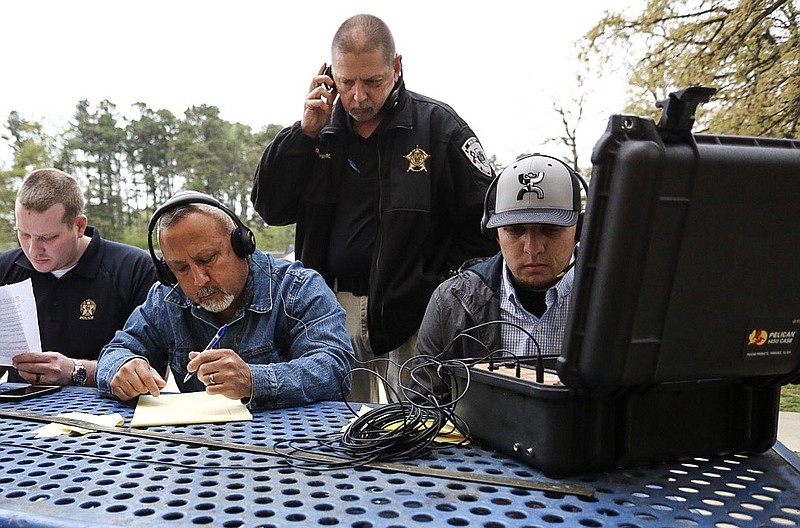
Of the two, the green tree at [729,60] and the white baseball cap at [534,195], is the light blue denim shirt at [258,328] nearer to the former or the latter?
the white baseball cap at [534,195]

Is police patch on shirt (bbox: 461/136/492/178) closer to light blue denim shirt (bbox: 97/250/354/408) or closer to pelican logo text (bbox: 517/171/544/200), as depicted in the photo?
pelican logo text (bbox: 517/171/544/200)

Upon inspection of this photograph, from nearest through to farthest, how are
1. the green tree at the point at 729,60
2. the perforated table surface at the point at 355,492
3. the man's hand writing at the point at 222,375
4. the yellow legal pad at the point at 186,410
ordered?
the perforated table surface at the point at 355,492 → the yellow legal pad at the point at 186,410 → the man's hand writing at the point at 222,375 → the green tree at the point at 729,60

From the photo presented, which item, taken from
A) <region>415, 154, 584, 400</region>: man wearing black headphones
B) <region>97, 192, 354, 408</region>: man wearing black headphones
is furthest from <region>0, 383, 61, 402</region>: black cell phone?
<region>415, 154, 584, 400</region>: man wearing black headphones

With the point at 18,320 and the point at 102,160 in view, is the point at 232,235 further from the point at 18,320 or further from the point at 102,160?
the point at 102,160

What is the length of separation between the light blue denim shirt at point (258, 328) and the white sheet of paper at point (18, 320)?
0.36m

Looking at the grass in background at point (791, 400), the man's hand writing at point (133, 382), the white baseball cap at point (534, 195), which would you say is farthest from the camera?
the grass in background at point (791, 400)

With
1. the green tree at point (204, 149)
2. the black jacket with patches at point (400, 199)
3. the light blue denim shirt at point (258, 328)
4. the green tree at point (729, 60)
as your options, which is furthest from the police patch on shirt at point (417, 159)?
the green tree at point (204, 149)

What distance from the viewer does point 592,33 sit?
7371mm

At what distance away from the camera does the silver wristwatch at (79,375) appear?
2242 millimetres

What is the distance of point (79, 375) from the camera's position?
2262 millimetres

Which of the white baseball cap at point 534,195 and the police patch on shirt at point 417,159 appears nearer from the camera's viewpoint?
the white baseball cap at point 534,195

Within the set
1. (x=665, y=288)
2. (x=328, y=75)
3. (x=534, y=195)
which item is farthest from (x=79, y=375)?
(x=665, y=288)

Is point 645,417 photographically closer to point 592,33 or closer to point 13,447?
point 13,447

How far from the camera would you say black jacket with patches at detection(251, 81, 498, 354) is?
254cm
